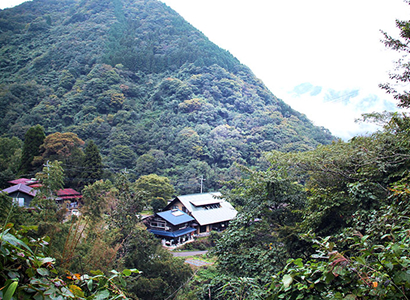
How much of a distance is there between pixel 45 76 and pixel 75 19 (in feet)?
114

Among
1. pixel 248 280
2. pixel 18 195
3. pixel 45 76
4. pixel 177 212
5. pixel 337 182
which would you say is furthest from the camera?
pixel 45 76

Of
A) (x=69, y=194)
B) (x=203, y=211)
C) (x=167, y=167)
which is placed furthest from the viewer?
(x=167, y=167)

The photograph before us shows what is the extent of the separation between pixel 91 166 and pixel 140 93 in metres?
32.0

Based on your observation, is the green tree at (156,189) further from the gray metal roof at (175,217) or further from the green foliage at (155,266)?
the green foliage at (155,266)

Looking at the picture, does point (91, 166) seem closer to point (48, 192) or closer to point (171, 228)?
point (171, 228)

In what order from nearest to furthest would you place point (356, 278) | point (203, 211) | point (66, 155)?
point (356, 278) → point (66, 155) → point (203, 211)

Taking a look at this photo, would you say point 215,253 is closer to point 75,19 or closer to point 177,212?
point 177,212

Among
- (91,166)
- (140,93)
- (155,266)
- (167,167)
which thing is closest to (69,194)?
(91,166)

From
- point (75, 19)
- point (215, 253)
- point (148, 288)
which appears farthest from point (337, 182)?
point (75, 19)

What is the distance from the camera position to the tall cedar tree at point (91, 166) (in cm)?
2116

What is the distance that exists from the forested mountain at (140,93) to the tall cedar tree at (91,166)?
21.4 ft

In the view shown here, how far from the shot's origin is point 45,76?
48.0 metres

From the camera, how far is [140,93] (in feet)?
165

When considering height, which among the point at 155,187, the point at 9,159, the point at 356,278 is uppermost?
the point at 9,159
